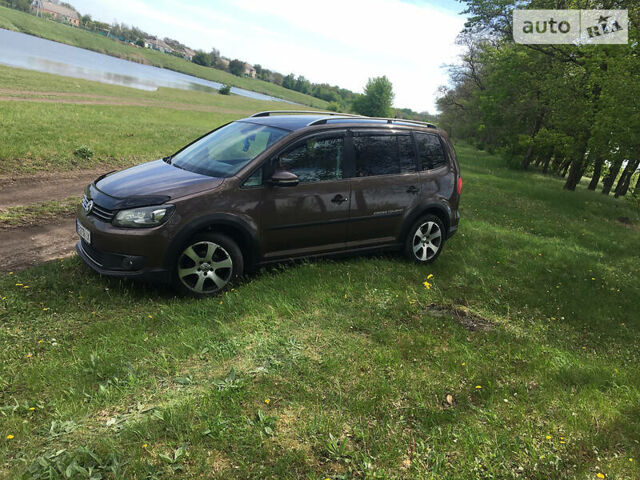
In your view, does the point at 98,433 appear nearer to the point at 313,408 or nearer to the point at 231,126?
the point at 313,408

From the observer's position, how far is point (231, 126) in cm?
629

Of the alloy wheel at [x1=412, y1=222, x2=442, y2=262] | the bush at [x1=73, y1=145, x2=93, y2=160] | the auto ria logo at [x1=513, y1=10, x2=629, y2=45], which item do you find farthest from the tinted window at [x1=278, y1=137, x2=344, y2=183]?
the auto ria logo at [x1=513, y1=10, x2=629, y2=45]

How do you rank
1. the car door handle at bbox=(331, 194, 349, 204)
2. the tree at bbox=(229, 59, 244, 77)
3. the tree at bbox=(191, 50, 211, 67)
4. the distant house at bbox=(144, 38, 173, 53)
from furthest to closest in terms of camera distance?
the distant house at bbox=(144, 38, 173, 53) → the tree at bbox=(229, 59, 244, 77) → the tree at bbox=(191, 50, 211, 67) → the car door handle at bbox=(331, 194, 349, 204)

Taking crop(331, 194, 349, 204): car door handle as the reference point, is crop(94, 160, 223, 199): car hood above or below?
below

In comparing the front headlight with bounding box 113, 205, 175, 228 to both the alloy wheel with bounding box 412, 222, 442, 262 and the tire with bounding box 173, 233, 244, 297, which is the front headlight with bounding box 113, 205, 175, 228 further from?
the alloy wheel with bounding box 412, 222, 442, 262

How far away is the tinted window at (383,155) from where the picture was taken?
19.5 feet

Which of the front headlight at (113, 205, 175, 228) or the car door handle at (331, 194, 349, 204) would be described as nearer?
the front headlight at (113, 205, 175, 228)

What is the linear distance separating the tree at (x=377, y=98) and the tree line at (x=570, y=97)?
58712 millimetres

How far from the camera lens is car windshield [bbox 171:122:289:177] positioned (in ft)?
17.3

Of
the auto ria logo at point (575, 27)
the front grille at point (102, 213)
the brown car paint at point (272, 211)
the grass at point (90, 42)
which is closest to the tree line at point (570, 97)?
the auto ria logo at point (575, 27)

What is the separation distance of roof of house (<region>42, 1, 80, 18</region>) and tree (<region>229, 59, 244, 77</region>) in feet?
183

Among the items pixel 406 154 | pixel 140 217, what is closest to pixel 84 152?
pixel 140 217

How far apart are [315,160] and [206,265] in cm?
183

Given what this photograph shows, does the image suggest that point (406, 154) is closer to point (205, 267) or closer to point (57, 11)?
point (205, 267)
